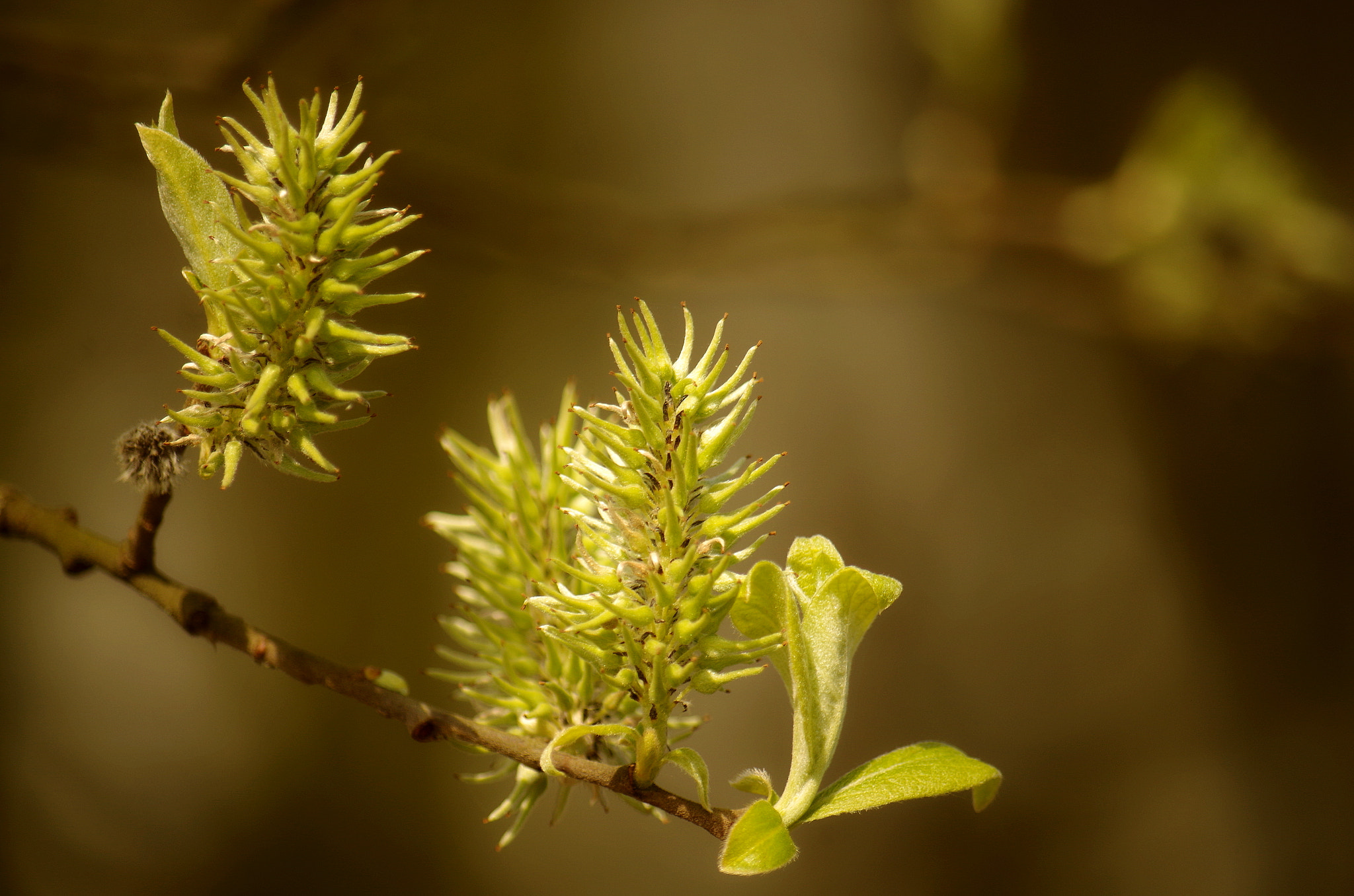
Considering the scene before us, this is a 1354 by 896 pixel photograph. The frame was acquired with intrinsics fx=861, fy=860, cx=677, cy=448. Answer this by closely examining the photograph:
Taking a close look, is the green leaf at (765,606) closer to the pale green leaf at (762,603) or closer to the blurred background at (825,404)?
the pale green leaf at (762,603)

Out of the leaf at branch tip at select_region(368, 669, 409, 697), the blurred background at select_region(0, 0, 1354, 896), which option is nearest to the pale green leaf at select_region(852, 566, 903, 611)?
the leaf at branch tip at select_region(368, 669, 409, 697)

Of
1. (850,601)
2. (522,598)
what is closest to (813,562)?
(850,601)

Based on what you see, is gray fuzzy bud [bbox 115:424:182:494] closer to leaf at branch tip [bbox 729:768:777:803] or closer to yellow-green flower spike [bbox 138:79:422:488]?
yellow-green flower spike [bbox 138:79:422:488]

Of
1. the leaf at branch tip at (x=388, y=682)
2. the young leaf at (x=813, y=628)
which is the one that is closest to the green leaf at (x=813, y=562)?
the young leaf at (x=813, y=628)

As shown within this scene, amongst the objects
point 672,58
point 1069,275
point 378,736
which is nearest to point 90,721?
point 378,736

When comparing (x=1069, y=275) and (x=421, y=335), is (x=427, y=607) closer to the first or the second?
(x=421, y=335)

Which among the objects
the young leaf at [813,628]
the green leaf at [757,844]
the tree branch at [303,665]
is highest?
the young leaf at [813,628]

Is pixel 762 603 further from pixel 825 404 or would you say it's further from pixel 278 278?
pixel 825 404
